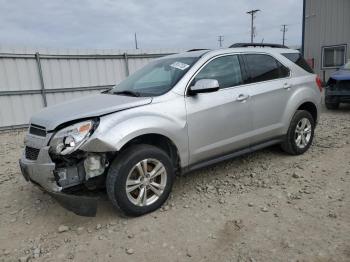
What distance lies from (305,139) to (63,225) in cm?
385

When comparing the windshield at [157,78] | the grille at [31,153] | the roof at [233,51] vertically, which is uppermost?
the roof at [233,51]

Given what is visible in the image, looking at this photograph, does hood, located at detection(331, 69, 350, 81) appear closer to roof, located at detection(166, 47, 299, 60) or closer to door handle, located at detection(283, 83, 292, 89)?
roof, located at detection(166, 47, 299, 60)

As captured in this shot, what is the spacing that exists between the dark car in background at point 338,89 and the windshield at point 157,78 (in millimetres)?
6439

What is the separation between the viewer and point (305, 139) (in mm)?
5105

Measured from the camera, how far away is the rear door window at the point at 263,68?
4.32m

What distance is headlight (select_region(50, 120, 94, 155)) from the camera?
9.72 ft

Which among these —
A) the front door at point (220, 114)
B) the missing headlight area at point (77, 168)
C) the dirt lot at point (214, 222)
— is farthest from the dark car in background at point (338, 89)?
the missing headlight area at point (77, 168)

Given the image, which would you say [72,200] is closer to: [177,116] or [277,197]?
[177,116]

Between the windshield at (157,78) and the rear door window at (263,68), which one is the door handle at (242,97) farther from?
the windshield at (157,78)

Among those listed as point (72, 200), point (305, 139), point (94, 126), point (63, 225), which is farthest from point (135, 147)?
point (305, 139)

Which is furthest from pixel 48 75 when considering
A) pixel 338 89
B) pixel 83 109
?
pixel 338 89

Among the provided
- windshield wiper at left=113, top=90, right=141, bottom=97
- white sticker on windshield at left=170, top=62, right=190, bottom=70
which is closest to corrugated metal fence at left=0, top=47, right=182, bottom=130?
windshield wiper at left=113, top=90, right=141, bottom=97

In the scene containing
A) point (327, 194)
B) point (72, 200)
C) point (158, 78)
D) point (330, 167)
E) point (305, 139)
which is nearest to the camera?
point (72, 200)

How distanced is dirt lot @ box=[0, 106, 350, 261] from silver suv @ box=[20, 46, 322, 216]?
12.3 inches
